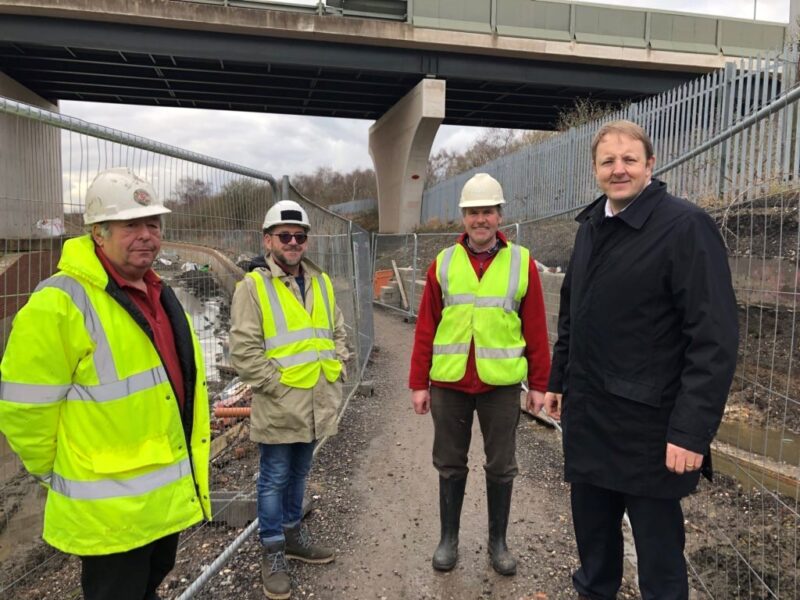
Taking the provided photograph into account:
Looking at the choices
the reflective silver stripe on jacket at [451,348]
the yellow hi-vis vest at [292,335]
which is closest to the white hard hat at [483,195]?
the reflective silver stripe on jacket at [451,348]

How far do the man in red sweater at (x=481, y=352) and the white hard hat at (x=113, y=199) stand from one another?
1630 millimetres

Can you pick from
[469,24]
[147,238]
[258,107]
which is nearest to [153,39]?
[258,107]

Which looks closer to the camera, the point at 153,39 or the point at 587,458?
the point at 587,458

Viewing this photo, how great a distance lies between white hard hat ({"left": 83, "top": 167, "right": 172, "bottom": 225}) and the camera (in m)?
1.90

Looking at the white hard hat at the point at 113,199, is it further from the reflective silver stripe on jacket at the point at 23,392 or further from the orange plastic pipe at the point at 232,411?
the orange plastic pipe at the point at 232,411

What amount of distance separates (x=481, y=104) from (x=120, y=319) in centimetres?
2541

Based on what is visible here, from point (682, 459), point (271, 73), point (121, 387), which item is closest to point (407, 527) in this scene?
point (682, 459)

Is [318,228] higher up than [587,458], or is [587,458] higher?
[318,228]

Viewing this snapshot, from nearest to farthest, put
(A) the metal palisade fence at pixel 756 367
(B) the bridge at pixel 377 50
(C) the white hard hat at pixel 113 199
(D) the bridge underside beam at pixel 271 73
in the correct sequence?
(C) the white hard hat at pixel 113 199, (A) the metal palisade fence at pixel 756 367, (B) the bridge at pixel 377 50, (D) the bridge underside beam at pixel 271 73

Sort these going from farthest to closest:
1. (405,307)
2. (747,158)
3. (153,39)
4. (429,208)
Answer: (429,208) < (153,39) < (405,307) < (747,158)

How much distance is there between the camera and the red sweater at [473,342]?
3.11 m

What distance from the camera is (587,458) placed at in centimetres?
235

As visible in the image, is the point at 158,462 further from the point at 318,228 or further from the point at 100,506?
the point at 318,228

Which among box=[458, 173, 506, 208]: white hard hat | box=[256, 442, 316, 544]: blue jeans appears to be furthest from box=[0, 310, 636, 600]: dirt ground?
box=[458, 173, 506, 208]: white hard hat
